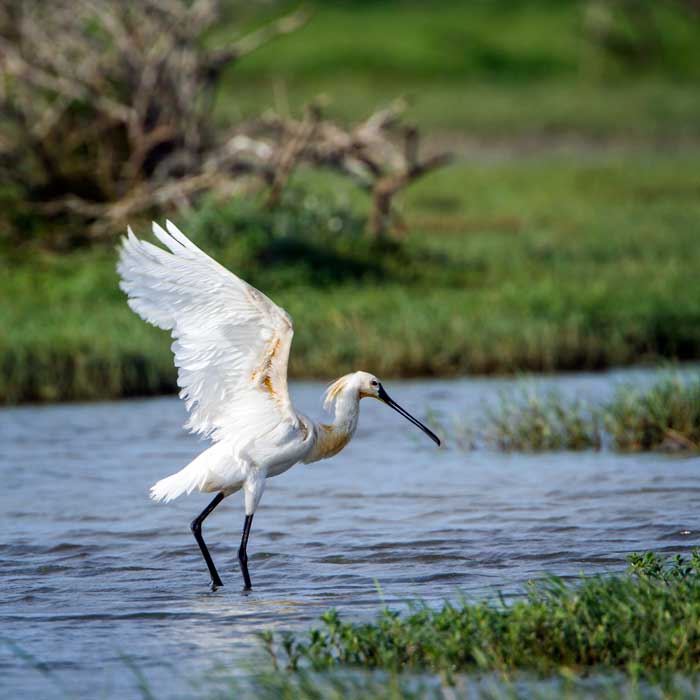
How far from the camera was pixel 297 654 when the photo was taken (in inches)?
225

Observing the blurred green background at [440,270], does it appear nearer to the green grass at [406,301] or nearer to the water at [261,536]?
the green grass at [406,301]

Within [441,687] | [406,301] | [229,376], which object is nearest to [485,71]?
[406,301]

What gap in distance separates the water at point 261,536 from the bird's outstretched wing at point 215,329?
2.80 ft

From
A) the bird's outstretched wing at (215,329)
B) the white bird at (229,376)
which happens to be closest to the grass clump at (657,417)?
the white bird at (229,376)

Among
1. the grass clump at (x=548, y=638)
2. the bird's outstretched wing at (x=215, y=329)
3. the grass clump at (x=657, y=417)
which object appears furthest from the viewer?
the grass clump at (x=657, y=417)

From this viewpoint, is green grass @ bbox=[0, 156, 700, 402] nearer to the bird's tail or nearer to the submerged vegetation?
the submerged vegetation

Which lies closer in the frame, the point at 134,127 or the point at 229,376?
the point at 229,376

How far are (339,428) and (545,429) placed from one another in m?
2.94

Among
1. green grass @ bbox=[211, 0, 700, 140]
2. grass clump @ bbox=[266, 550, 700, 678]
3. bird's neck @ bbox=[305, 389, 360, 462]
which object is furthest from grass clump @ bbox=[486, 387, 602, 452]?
green grass @ bbox=[211, 0, 700, 140]

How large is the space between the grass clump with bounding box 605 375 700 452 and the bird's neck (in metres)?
2.93

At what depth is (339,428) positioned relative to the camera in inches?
297

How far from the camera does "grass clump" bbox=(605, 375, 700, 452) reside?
9859 mm

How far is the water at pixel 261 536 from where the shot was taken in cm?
636

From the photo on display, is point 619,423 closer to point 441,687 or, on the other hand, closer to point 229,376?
point 229,376
